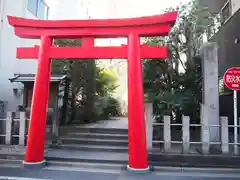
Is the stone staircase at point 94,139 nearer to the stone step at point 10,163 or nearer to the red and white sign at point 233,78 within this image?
the stone step at point 10,163

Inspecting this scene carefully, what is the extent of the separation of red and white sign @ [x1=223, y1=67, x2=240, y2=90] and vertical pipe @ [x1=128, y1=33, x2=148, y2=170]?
2.91 m

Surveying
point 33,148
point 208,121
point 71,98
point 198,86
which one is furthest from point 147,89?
point 33,148

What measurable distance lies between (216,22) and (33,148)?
9778mm

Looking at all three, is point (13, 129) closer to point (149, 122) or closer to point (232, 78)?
point (149, 122)

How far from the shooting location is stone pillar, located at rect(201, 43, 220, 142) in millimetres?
8463

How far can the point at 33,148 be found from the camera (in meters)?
7.01

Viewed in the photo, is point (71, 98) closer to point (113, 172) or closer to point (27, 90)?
point (27, 90)

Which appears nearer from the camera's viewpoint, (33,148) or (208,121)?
(33,148)

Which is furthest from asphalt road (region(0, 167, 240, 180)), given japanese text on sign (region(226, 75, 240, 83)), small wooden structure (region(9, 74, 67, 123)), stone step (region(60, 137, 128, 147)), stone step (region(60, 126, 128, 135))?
small wooden structure (region(9, 74, 67, 123))

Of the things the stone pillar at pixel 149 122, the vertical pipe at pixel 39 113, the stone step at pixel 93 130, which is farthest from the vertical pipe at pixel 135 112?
the stone step at pixel 93 130

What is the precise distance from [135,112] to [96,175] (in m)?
1.96

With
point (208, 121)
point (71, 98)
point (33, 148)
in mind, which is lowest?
point (33, 148)

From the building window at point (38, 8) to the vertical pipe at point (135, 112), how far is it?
1004 centimetres

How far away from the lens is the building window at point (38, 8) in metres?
14.9
